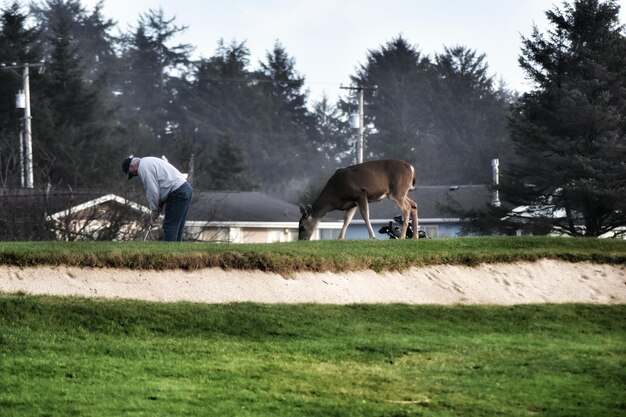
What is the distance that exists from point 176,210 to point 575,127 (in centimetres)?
3218

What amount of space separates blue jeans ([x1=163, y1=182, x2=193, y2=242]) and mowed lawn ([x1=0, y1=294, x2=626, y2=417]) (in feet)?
15.7


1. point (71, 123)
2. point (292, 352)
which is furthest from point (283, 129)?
point (292, 352)

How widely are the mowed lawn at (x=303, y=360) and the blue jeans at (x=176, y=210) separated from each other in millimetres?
4797

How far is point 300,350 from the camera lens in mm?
14258

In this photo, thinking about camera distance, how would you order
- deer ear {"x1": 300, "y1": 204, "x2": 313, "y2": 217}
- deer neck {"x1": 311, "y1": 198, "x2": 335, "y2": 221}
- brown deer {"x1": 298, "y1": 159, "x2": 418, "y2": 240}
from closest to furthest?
1. brown deer {"x1": 298, "y1": 159, "x2": 418, "y2": 240}
2. deer neck {"x1": 311, "y1": 198, "x2": 335, "y2": 221}
3. deer ear {"x1": 300, "y1": 204, "x2": 313, "y2": 217}

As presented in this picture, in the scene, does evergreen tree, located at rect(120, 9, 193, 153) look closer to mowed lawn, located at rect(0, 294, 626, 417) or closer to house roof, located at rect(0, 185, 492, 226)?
house roof, located at rect(0, 185, 492, 226)

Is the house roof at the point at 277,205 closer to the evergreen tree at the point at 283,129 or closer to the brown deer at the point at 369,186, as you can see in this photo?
the brown deer at the point at 369,186

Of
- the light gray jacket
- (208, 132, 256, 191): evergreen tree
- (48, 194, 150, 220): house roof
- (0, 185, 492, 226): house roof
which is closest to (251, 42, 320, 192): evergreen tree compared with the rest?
(208, 132, 256, 191): evergreen tree

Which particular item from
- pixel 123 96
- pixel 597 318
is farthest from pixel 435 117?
pixel 597 318

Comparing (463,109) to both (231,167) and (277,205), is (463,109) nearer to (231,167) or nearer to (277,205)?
(231,167)

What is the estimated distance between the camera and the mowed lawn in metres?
11.0

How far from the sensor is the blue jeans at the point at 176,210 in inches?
861

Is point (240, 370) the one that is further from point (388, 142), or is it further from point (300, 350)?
point (388, 142)

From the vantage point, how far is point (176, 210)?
72.4ft
